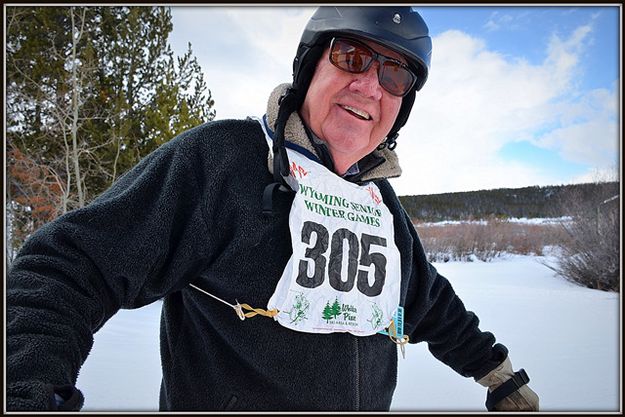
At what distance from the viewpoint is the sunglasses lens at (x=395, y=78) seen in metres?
1.46

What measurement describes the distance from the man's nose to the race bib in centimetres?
30

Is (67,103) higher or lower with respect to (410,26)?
higher

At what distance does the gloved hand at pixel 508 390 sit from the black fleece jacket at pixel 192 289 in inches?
24.8

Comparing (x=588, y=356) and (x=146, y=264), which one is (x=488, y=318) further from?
(x=146, y=264)

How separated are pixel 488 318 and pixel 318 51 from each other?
6.70 m

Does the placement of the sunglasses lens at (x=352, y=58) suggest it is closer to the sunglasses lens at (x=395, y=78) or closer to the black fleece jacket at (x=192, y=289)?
the sunglasses lens at (x=395, y=78)

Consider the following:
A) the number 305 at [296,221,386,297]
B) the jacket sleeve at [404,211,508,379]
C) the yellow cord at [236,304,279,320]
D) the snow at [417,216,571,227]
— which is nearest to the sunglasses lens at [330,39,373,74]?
the number 305 at [296,221,386,297]

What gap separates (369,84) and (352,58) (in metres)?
0.11

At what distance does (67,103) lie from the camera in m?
9.68

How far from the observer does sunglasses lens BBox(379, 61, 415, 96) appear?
4.80 ft

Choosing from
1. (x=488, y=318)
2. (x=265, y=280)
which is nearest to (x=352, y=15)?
(x=265, y=280)

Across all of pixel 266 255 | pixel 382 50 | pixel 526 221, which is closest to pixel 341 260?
pixel 266 255

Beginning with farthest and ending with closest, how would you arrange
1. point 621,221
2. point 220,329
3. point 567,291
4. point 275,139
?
point 567,291, point 621,221, point 275,139, point 220,329

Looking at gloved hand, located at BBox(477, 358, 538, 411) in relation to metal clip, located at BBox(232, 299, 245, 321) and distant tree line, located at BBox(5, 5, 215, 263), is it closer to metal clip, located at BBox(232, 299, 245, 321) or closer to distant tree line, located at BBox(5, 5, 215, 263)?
metal clip, located at BBox(232, 299, 245, 321)
